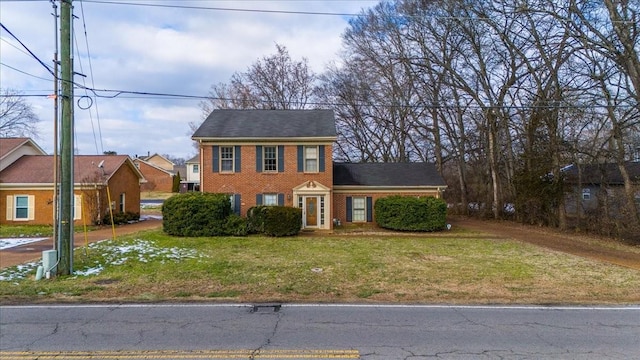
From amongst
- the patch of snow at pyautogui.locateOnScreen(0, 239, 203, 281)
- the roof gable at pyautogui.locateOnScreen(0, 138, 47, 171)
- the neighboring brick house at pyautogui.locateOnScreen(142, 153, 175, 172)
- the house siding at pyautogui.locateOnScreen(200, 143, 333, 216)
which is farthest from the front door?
the neighboring brick house at pyautogui.locateOnScreen(142, 153, 175, 172)

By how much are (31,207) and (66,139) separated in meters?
18.1

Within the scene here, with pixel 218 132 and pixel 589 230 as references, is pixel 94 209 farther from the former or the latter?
pixel 589 230

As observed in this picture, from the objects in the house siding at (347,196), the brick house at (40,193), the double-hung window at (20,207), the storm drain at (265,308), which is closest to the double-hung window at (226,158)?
the house siding at (347,196)

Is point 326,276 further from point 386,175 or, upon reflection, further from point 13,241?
point 386,175

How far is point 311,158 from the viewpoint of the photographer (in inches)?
897

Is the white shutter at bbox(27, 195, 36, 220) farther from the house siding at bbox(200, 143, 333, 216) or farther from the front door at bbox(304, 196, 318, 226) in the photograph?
the front door at bbox(304, 196, 318, 226)

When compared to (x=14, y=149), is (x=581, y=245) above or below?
below

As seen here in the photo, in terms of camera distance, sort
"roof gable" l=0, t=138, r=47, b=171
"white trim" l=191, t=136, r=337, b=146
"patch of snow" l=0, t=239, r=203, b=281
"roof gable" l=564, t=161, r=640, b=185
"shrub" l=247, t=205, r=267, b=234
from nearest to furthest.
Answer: "patch of snow" l=0, t=239, r=203, b=281
"shrub" l=247, t=205, r=267, b=234
"roof gable" l=564, t=161, r=640, b=185
"white trim" l=191, t=136, r=337, b=146
"roof gable" l=0, t=138, r=47, b=171

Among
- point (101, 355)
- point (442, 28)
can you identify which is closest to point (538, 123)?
point (442, 28)

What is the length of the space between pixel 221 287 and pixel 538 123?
2274 cm

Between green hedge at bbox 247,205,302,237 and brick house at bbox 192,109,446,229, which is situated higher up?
brick house at bbox 192,109,446,229

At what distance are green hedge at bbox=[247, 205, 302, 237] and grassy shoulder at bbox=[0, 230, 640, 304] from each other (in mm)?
3057

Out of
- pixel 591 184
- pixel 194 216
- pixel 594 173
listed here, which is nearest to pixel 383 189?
pixel 194 216

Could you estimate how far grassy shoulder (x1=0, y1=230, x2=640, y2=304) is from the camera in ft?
27.4
